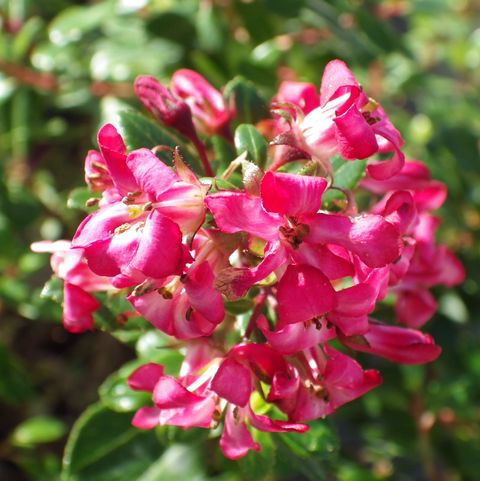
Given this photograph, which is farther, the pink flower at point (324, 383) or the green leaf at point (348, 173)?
the green leaf at point (348, 173)

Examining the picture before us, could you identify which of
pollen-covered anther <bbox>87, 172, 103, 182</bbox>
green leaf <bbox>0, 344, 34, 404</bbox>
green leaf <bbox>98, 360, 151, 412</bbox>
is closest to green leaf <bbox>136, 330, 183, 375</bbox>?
green leaf <bbox>98, 360, 151, 412</bbox>

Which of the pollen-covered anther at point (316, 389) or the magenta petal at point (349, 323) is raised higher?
the magenta petal at point (349, 323)

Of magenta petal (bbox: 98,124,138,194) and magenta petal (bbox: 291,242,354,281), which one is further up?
magenta petal (bbox: 98,124,138,194)

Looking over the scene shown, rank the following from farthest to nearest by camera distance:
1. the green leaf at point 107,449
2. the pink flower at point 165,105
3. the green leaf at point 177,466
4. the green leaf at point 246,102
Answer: the green leaf at point 177,466 < the green leaf at point 107,449 < the green leaf at point 246,102 < the pink flower at point 165,105

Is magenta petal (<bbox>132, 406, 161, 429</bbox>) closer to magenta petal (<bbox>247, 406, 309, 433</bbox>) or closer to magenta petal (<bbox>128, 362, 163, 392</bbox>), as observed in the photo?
magenta petal (<bbox>128, 362, 163, 392</bbox>)

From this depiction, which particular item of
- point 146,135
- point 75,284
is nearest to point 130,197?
point 75,284

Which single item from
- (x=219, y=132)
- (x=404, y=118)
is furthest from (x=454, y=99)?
(x=219, y=132)

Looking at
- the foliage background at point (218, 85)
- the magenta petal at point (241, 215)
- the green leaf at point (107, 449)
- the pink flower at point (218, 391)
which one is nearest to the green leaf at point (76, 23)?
the foliage background at point (218, 85)

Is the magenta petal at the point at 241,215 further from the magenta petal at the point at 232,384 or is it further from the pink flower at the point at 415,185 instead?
the pink flower at the point at 415,185
